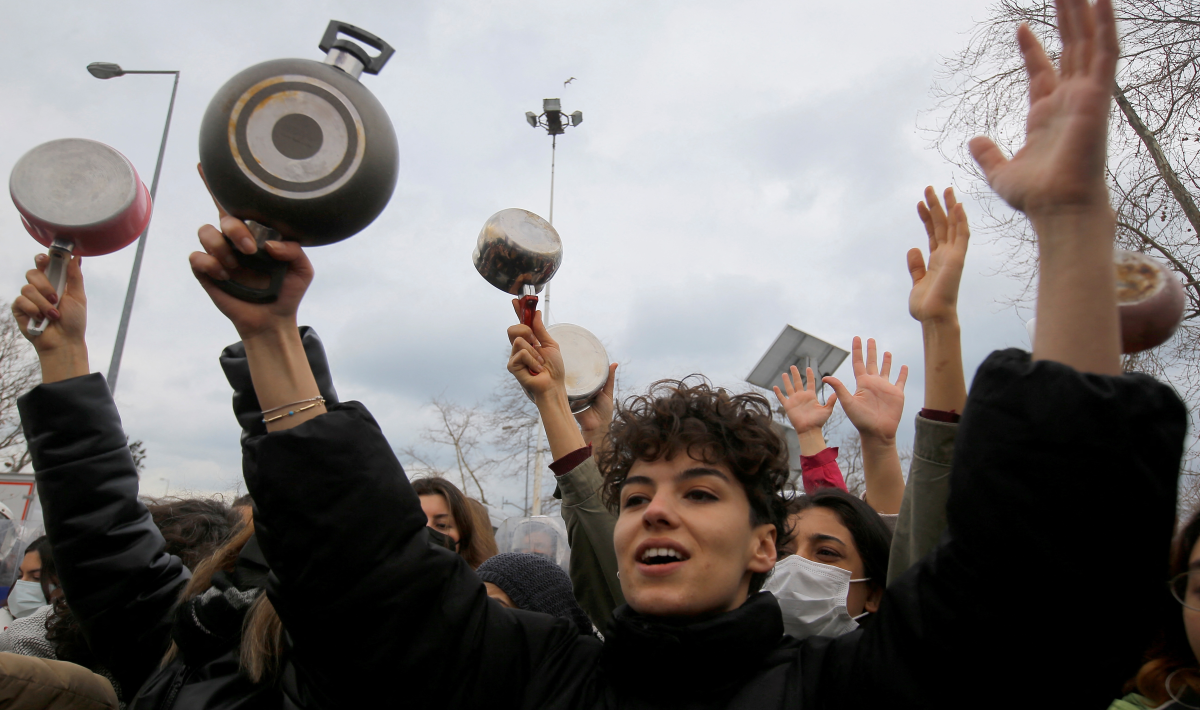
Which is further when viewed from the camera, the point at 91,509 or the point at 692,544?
the point at 91,509

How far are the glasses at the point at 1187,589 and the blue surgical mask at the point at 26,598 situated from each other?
5.53m

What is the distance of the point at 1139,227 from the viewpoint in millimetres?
8047

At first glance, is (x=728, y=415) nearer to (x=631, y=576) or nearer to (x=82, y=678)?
(x=631, y=576)

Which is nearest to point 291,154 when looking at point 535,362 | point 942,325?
point 535,362

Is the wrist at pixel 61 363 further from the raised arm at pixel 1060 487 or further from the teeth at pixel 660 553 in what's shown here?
the raised arm at pixel 1060 487

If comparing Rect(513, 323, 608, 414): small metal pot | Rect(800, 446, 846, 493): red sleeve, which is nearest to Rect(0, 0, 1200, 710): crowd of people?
Rect(513, 323, 608, 414): small metal pot

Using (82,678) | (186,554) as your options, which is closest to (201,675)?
(82,678)

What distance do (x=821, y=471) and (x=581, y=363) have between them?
1384 mm

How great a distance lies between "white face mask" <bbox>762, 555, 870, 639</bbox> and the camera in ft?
8.84

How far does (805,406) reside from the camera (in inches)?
161

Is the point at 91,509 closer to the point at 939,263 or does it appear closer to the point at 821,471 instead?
the point at 939,263

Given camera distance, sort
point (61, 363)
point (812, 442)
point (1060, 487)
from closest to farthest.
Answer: point (1060, 487)
point (61, 363)
point (812, 442)

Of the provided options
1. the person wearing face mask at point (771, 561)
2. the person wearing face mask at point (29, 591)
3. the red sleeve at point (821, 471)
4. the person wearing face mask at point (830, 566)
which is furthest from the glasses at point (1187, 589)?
the person wearing face mask at point (29, 591)

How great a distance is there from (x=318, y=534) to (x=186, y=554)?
223 cm
